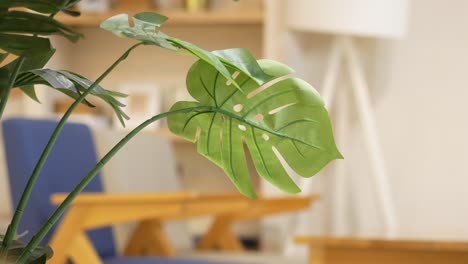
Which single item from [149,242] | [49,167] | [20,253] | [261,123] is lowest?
[149,242]

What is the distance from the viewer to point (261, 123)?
3.69ft

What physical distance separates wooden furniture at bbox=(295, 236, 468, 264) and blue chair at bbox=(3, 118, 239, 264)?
0.58 metres

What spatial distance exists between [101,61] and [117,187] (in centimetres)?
212

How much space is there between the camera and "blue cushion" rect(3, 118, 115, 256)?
8.63 feet

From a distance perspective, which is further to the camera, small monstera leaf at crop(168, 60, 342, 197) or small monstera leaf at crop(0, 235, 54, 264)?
small monstera leaf at crop(168, 60, 342, 197)

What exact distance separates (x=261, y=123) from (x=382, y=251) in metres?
1.41

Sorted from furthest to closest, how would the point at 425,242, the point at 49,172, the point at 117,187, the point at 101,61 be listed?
the point at 101,61
the point at 117,187
the point at 49,172
the point at 425,242

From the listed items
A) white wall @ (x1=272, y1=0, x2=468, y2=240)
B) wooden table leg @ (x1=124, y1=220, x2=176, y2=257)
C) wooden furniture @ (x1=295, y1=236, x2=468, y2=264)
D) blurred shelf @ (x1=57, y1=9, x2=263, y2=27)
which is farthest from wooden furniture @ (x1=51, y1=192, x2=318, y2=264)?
white wall @ (x1=272, y1=0, x2=468, y2=240)

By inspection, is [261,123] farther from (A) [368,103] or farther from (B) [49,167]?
(A) [368,103]

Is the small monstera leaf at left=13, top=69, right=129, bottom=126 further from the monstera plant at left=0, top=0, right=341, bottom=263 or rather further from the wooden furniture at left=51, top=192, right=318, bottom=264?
the wooden furniture at left=51, top=192, right=318, bottom=264

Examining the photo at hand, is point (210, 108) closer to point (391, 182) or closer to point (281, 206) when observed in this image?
point (281, 206)

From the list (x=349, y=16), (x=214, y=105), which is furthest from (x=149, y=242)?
(x=214, y=105)

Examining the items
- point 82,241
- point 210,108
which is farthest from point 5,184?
point 210,108

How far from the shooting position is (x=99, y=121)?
499cm
